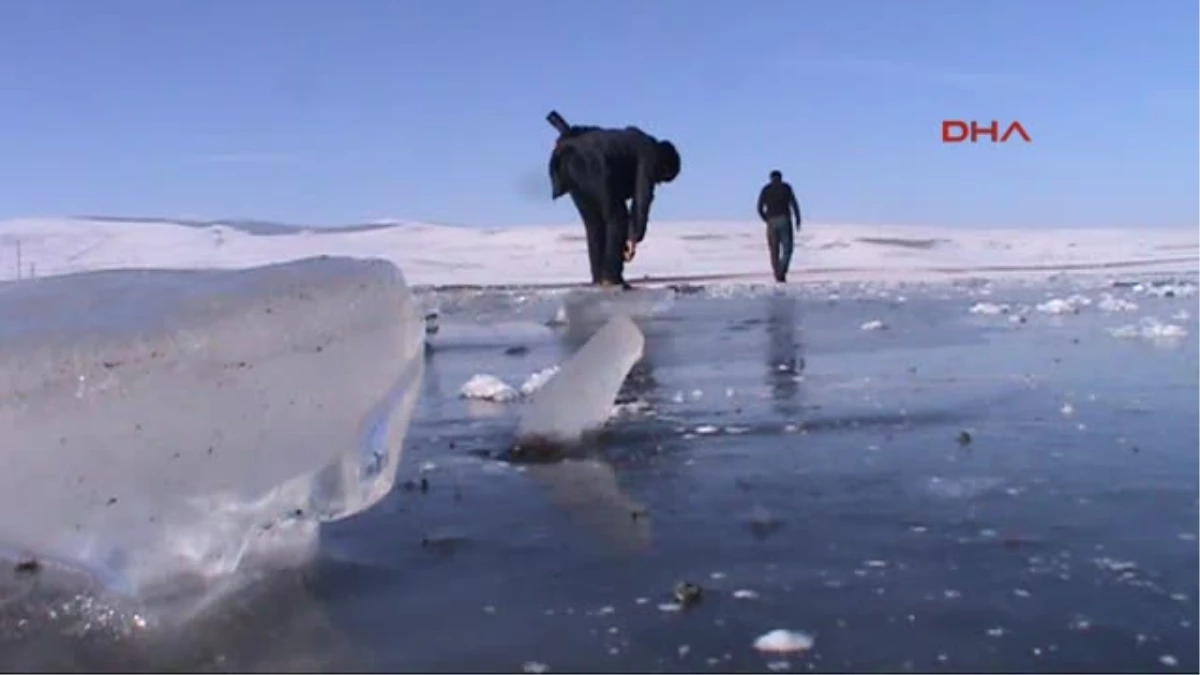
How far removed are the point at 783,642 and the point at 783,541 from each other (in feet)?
2.04

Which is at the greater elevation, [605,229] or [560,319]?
[605,229]

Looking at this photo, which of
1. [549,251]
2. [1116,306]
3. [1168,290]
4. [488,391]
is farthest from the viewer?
[549,251]

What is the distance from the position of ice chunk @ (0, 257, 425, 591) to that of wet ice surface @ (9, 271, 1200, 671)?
17 centimetres

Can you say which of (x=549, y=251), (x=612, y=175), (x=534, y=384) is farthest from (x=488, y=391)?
(x=549, y=251)

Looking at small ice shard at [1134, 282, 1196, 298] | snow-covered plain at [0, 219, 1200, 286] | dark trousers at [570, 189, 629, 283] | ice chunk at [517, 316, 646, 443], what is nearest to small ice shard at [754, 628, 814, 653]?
ice chunk at [517, 316, 646, 443]

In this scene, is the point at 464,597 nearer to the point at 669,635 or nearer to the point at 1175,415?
the point at 669,635

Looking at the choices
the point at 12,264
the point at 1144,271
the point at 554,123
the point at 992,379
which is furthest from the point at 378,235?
the point at 992,379

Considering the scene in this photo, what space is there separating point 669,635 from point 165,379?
107 centimetres

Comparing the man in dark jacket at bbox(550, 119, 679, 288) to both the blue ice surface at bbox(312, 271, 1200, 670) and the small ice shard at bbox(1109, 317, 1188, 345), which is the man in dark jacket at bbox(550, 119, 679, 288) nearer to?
the small ice shard at bbox(1109, 317, 1188, 345)

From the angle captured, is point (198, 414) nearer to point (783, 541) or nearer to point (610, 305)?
point (783, 541)

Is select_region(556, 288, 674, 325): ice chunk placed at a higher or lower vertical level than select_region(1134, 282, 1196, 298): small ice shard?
higher

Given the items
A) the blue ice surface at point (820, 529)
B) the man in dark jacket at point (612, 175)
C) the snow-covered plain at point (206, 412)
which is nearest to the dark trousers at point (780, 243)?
the man in dark jacket at point (612, 175)

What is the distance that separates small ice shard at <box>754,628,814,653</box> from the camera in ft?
6.37

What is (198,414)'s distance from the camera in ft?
8.06
